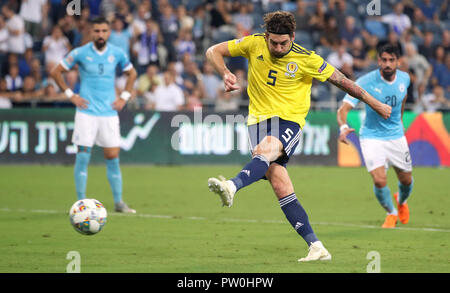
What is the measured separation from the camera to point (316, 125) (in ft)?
61.6

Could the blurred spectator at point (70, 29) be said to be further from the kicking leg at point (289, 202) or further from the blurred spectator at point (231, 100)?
the kicking leg at point (289, 202)

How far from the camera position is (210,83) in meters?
19.8

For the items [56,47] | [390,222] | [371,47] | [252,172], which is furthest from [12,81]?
[252,172]

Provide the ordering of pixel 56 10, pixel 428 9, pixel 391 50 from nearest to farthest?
pixel 391 50, pixel 56 10, pixel 428 9

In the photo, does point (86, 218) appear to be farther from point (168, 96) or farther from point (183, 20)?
point (183, 20)

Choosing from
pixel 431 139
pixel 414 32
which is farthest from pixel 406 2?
pixel 431 139

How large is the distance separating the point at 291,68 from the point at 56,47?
491 inches

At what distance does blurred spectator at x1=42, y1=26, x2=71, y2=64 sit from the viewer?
1902cm

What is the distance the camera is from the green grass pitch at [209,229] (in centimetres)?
739

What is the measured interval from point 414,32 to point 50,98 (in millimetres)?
10753

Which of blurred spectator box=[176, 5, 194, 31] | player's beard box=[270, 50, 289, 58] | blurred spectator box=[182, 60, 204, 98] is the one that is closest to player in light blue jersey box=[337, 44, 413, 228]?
player's beard box=[270, 50, 289, 58]

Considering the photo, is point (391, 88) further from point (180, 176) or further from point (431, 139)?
point (431, 139)

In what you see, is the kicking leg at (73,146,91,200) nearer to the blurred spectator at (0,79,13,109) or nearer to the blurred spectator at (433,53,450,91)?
the blurred spectator at (0,79,13,109)

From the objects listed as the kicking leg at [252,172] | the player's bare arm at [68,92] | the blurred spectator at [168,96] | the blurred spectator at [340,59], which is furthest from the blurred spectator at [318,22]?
the kicking leg at [252,172]
